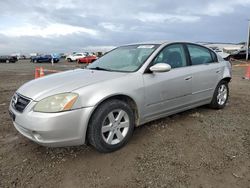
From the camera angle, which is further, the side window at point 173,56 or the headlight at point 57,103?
the side window at point 173,56

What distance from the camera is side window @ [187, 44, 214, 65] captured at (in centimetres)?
452

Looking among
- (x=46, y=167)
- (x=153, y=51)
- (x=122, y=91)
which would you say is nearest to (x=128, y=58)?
(x=153, y=51)

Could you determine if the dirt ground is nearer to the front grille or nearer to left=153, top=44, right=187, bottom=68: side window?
the front grille

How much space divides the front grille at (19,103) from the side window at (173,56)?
194cm

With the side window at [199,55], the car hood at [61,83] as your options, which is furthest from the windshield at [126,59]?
the side window at [199,55]

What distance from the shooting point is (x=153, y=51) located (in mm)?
3875

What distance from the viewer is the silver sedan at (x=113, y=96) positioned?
9.45 feet

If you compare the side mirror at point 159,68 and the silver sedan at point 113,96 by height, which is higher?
the side mirror at point 159,68

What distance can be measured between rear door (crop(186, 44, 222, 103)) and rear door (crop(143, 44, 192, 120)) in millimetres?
202

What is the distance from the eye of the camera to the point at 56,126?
9.23 ft

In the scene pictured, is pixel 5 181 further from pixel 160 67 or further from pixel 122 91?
pixel 160 67

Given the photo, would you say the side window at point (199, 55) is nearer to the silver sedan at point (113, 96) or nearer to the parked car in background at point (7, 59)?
the silver sedan at point (113, 96)

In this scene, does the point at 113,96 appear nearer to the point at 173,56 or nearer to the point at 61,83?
the point at 61,83

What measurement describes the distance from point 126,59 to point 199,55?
157 cm
